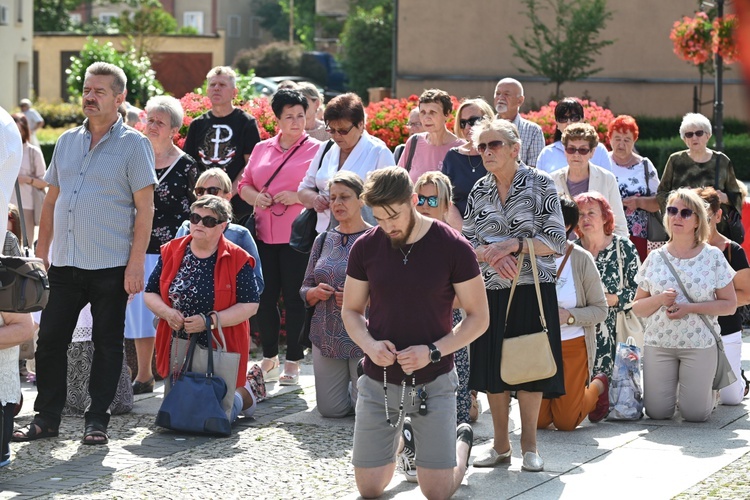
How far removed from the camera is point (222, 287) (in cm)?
768

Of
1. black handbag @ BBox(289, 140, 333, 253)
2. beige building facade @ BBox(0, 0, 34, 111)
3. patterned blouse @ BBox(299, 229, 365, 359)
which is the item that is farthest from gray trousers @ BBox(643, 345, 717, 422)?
beige building facade @ BBox(0, 0, 34, 111)

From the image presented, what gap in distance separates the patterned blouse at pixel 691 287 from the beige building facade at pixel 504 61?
96.9 feet

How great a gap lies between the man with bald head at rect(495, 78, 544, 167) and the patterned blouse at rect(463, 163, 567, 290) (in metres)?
3.11

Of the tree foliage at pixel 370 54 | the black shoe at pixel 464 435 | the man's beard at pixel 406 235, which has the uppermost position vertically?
the tree foliage at pixel 370 54

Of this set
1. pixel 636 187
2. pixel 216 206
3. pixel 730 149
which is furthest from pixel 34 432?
pixel 730 149

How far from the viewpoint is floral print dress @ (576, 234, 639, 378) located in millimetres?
7934

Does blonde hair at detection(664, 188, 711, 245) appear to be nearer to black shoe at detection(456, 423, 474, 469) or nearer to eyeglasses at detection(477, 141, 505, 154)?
eyeglasses at detection(477, 141, 505, 154)

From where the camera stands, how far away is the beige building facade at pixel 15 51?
1893 inches

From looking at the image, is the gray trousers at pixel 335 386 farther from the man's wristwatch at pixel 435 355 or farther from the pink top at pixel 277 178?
the man's wristwatch at pixel 435 355

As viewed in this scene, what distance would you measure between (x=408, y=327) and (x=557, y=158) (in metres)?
4.36

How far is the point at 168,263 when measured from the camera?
7805 millimetres

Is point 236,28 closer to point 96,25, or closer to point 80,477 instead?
point 96,25

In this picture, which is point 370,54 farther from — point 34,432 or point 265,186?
point 34,432

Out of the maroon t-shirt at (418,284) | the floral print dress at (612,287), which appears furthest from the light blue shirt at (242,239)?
the maroon t-shirt at (418,284)
